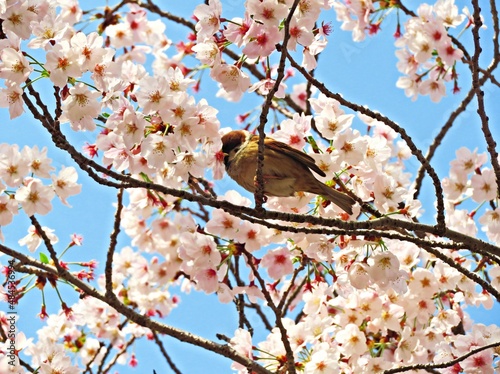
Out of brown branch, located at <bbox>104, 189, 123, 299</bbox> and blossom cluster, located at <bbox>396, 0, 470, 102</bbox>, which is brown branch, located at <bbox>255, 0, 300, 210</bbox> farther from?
blossom cluster, located at <bbox>396, 0, 470, 102</bbox>

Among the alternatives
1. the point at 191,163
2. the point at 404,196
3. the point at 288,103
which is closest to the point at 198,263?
the point at 191,163

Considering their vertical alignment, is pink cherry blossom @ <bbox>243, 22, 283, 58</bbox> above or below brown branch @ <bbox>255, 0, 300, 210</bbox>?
above

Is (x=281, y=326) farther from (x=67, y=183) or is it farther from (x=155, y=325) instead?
(x=67, y=183)

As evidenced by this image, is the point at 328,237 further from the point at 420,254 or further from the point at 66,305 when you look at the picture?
the point at 66,305

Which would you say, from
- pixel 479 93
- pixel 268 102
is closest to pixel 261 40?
pixel 268 102

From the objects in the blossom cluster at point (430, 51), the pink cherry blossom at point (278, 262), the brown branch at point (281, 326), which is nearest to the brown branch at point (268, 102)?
the brown branch at point (281, 326)

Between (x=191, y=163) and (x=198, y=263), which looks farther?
(x=198, y=263)

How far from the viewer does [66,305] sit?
3.49m

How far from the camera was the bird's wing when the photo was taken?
10.2ft

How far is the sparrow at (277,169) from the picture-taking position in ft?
10.3

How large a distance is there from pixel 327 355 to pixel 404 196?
2.93 ft

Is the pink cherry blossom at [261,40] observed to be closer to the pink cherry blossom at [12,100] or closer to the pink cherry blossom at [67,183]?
the pink cherry blossom at [12,100]

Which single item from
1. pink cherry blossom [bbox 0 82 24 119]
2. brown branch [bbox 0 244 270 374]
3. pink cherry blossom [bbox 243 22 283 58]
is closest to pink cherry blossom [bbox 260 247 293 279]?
brown branch [bbox 0 244 270 374]

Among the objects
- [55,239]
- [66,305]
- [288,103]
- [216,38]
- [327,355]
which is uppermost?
[288,103]
